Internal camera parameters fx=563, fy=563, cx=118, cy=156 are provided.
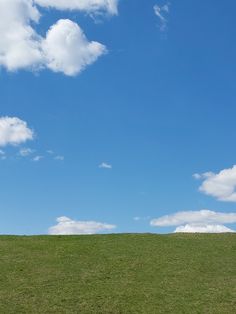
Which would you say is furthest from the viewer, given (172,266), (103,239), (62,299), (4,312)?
(103,239)

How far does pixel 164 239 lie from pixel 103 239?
3.90 meters

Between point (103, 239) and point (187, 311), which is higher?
point (103, 239)

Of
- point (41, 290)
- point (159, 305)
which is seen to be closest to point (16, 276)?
point (41, 290)

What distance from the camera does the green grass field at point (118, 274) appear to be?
2361 centimetres

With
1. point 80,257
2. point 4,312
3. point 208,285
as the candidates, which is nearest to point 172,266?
point 208,285

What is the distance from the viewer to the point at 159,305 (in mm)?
23641

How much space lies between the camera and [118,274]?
27609 mm

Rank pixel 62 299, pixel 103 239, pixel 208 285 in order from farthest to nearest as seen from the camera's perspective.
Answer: pixel 103 239, pixel 208 285, pixel 62 299

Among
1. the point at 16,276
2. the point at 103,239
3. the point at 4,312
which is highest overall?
the point at 103,239

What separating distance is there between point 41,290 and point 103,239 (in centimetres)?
1061

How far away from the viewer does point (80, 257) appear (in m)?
30.9

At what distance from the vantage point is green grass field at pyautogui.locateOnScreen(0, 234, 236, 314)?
23.6 m

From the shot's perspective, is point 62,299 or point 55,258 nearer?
point 62,299

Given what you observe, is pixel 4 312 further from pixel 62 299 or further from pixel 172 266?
pixel 172 266
